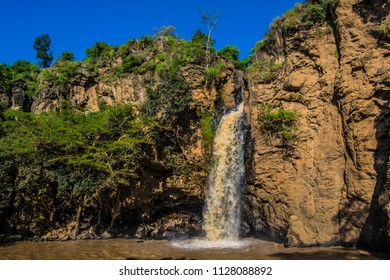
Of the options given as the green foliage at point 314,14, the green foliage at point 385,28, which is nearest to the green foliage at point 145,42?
the green foliage at point 314,14

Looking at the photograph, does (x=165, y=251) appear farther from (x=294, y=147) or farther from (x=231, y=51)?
(x=231, y=51)

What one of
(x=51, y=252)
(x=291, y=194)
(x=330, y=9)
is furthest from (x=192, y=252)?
(x=330, y=9)

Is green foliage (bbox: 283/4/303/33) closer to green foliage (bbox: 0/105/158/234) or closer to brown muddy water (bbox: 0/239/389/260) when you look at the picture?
green foliage (bbox: 0/105/158/234)

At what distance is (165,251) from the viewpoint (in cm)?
1352

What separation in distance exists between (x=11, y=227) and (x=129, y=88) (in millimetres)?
11067

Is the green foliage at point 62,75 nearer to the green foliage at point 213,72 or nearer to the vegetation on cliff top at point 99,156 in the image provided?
the vegetation on cliff top at point 99,156

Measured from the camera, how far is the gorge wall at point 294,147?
40.4 ft

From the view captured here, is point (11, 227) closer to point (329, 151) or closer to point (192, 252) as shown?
point (192, 252)

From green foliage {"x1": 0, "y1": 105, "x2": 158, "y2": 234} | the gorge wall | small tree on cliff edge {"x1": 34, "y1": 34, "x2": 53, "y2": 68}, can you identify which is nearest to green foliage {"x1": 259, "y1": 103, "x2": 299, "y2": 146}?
the gorge wall

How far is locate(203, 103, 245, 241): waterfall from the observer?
1625 centimetres

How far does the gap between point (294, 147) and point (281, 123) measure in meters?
1.27

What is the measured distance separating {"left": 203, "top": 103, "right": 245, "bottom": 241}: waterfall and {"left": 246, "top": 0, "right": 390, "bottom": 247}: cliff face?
793 mm

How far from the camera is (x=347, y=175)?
1279cm

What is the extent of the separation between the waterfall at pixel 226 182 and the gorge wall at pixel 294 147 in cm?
59
